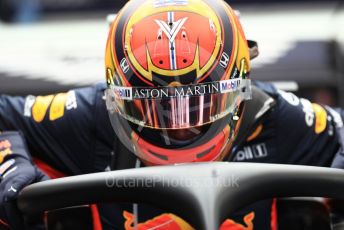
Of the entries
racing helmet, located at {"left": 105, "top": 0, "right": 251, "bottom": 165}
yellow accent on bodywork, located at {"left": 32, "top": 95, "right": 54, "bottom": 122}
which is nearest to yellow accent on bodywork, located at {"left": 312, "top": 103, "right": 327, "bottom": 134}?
racing helmet, located at {"left": 105, "top": 0, "right": 251, "bottom": 165}

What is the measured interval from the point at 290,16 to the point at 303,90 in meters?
0.66

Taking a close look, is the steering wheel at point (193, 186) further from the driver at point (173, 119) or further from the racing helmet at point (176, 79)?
the racing helmet at point (176, 79)

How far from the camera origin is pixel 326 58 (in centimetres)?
305

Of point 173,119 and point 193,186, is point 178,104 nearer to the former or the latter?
→ point 173,119

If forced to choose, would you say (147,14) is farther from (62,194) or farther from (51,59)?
(51,59)

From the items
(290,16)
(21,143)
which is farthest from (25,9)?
(21,143)

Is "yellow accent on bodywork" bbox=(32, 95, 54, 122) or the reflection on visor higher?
the reflection on visor

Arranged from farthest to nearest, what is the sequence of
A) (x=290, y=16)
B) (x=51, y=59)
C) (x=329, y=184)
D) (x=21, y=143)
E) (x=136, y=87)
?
1. (x=290, y=16)
2. (x=51, y=59)
3. (x=21, y=143)
4. (x=136, y=87)
5. (x=329, y=184)

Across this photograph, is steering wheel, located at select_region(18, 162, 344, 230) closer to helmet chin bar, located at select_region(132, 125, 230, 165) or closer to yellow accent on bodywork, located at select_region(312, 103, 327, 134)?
helmet chin bar, located at select_region(132, 125, 230, 165)

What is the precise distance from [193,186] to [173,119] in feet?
1.06

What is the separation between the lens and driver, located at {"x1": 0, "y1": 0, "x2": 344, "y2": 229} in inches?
50.8

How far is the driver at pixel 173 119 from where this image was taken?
1.29m

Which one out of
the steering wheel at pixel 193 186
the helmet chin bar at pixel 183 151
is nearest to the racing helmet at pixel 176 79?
the helmet chin bar at pixel 183 151

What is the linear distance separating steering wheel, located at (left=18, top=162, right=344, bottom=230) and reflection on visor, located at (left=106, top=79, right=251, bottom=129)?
0.28 m
